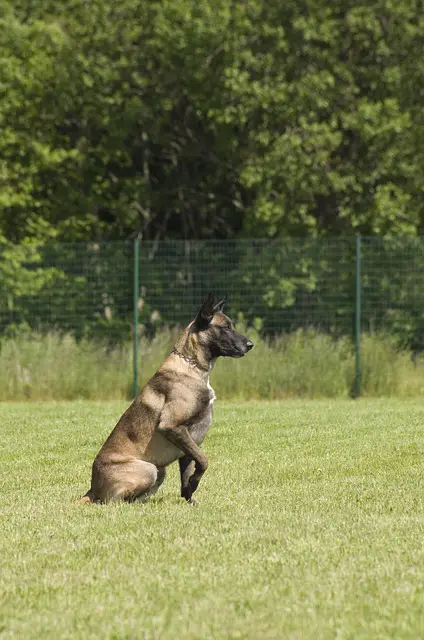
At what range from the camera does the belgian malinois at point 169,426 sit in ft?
28.4

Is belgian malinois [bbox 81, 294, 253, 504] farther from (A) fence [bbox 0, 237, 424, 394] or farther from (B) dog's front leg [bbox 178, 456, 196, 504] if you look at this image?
(A) fence [bbox 0, 237, 424, 394]

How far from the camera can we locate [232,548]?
7.04m

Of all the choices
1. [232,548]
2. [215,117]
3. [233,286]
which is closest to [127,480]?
[232,548]

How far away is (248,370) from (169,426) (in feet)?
33.0

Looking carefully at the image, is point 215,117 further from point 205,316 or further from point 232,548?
point 232,548

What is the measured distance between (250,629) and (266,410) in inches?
425

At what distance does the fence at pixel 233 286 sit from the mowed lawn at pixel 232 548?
23.3ft

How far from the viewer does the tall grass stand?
1889 cm

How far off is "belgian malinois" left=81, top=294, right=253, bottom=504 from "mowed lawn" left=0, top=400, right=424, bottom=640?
224 millimetres

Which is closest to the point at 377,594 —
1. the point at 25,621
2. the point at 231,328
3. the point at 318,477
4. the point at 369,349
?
the point at 25,621

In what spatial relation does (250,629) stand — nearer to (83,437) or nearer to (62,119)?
(83,437)

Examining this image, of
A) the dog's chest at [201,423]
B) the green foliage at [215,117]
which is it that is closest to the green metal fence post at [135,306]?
the green foliage at [215,117]

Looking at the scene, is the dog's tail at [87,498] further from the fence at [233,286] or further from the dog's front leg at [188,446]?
the fence at [233,286]

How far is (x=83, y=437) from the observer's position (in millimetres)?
13430
